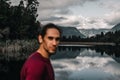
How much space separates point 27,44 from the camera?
256 feet

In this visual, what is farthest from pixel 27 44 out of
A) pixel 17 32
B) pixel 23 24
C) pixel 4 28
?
pixel 23 24

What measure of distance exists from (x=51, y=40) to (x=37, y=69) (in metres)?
0.43

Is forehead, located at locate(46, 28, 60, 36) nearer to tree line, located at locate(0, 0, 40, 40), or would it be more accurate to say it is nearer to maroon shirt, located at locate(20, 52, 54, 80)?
maroon shirt, located at locate(20, 52, 54, 80)

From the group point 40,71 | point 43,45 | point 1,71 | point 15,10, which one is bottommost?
point 1,71

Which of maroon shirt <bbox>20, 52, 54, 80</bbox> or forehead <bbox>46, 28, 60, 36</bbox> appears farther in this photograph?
forehead <bbox>46, 28, 60, 36</bbox>

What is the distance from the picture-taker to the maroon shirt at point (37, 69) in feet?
13.7

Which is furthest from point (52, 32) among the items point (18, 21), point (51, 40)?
point (18, 21)

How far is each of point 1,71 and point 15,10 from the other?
73.0 meters

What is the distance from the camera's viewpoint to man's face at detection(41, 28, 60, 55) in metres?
4.39

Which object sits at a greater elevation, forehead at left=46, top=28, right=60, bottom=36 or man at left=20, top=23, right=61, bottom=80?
forehead at left=46, top=28, right=60, bottom=36

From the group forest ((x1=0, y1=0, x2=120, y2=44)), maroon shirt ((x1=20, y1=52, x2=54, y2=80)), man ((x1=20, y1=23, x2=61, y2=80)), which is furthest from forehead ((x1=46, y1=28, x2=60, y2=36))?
forest ((x1=0, y1=0, x2=120, y2=44))

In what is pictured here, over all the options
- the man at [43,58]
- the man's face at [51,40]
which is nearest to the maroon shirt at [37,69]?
→ the man at [43,58]

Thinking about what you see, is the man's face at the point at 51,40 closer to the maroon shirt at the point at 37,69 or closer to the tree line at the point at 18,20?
the maroon shirt at the point at 37,69

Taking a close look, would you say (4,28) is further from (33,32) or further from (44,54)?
(44,54)
